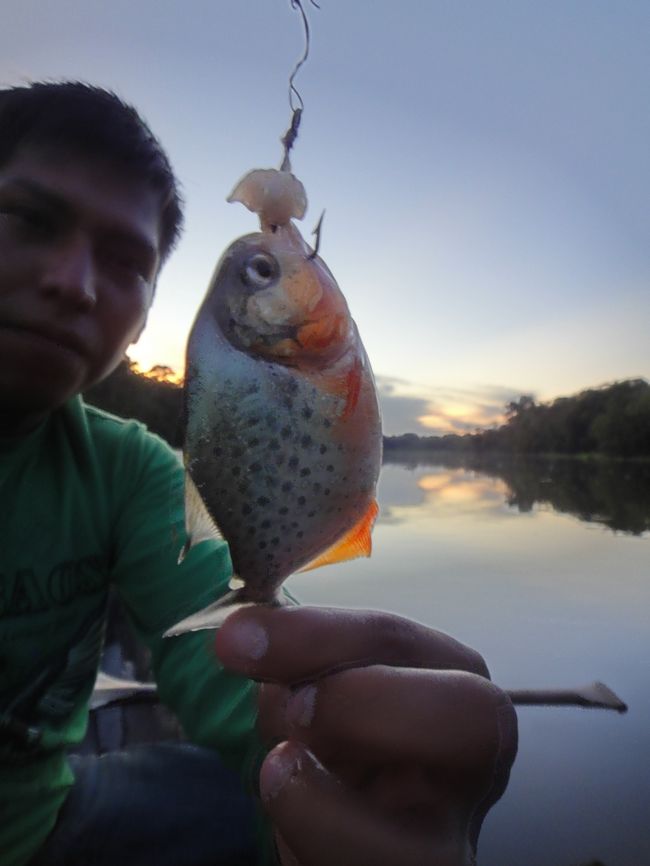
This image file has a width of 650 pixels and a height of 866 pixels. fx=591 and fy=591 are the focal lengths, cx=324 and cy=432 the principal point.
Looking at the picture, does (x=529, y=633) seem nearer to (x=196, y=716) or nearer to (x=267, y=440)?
(x=196, y=716)

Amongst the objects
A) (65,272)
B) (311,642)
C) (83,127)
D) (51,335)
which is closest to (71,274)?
(65,272)

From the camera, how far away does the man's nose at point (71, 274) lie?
2.24 metres

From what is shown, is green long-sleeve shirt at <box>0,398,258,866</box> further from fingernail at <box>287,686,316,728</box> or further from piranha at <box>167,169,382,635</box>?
piranha at <box>167,169,382,635</box>

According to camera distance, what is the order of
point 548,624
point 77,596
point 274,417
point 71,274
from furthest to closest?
point 548,624, point 77,596, point 71,274, point 274,417

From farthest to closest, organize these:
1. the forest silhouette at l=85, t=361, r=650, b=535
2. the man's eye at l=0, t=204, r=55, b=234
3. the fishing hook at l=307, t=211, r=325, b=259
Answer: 1. the forest silhouette at l=85, t=361, r=650, b=535
2. the man's eye at l=0, t=204, r=55, b=234
3. the fishing hook at l=307, t=211, r=325, b=259

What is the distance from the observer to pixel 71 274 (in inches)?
89.1

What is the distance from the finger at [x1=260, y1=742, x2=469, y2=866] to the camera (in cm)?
130

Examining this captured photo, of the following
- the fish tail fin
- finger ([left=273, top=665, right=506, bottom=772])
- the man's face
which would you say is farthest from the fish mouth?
finger ([left=273, top=665, right=506, bottom=772])

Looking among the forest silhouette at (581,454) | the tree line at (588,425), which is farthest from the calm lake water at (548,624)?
the tree line at (588,425)

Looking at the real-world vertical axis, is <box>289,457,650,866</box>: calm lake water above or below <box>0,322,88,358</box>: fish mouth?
below

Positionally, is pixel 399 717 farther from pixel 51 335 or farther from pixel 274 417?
pixel 51 335

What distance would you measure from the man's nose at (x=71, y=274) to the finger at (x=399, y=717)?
5.52 feet

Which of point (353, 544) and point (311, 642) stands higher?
point (353, 544)

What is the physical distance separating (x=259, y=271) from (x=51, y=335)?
139 centimetres
